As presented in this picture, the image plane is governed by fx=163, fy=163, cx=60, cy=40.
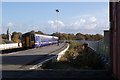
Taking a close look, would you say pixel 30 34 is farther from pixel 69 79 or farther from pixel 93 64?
pixel 69 79

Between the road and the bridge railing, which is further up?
the bridge railing

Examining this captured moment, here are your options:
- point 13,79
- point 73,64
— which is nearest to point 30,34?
point 73,64

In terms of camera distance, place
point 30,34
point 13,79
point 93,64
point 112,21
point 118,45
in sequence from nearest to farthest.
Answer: point 118,45
point 13,79
point 112,21
point 93,64
point 30,34

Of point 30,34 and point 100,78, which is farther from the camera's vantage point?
point 30,34

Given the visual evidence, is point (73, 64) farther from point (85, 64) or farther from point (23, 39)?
point (23, 39)

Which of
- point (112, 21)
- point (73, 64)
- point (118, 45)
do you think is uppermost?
point (112, 21)

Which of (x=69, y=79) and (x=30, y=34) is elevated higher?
(x=30, y=34)

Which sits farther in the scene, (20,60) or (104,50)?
(20,60)

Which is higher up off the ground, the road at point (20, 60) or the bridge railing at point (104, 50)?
the bridge railing at point (104, 50)

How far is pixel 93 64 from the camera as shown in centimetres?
1152

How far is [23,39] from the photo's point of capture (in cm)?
3019

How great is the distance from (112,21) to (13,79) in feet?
16.1

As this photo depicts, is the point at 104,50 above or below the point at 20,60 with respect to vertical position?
above

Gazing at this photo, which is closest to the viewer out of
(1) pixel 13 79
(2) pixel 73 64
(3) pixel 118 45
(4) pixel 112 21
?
(3) pixel 118 45
